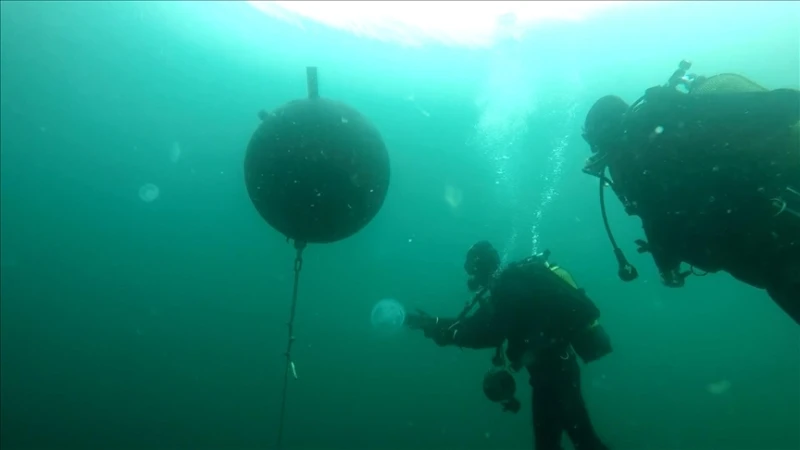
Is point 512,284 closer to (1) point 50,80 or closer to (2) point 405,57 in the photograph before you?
(2) point 405,57

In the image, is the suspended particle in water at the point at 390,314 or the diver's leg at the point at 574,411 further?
the suspended particle in water at the point at 390,314

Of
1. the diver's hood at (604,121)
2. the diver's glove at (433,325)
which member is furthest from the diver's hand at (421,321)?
the diver's hood at (604,121)

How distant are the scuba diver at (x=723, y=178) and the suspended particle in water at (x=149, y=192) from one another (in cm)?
5453

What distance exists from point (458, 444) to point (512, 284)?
214 ft

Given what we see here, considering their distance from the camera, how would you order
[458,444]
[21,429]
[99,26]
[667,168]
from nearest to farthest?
[667,168], [99,26], [21,429], [458,444]

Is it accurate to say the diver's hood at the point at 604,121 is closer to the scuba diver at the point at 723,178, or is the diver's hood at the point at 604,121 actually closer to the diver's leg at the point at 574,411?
the scuba diver at the point at 723,178

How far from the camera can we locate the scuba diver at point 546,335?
564 centimetres

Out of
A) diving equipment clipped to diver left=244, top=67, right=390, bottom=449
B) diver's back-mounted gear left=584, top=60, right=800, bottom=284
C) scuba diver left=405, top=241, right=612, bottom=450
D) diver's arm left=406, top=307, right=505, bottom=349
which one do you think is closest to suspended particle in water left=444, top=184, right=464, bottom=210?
diver's arm left=406, top=307, right=505, bottom=349

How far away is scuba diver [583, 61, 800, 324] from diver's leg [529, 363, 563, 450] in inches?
97.6

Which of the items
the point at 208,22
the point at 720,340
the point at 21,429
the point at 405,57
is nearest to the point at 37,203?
the point at 21,429

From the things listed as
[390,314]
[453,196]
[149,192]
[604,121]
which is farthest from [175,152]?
[604,121]

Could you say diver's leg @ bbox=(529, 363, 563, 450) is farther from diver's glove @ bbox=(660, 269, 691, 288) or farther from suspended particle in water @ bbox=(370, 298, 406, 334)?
diver's glove @ bbox=(660, 269, 691, 288)

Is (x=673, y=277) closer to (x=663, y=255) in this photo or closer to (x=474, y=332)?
(x=663, y=255)

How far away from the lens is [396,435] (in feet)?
228
